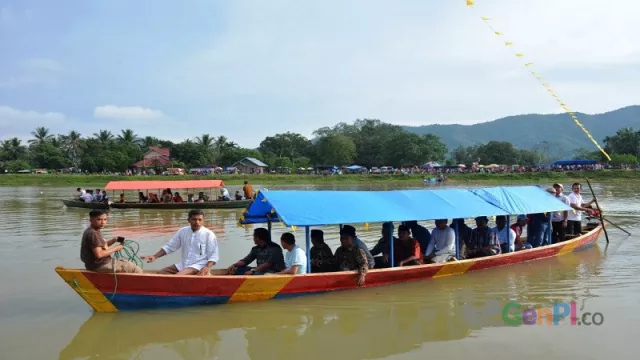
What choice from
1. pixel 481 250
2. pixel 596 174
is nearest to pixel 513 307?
pixel 481 250

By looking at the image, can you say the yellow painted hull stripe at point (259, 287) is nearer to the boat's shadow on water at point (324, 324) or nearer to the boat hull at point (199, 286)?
the boat hull at point (199, 286)

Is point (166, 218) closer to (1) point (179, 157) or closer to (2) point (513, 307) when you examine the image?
(2) point (513, 307)

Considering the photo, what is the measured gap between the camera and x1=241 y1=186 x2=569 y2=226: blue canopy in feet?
26.6

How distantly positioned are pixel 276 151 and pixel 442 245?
7861 centimetres

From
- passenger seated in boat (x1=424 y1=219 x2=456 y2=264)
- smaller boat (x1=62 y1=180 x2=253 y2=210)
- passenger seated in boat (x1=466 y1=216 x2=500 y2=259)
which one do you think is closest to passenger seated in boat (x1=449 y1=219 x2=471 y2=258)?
passenger seated in boat (x1=466 y1=216 x2=500 y2=259)

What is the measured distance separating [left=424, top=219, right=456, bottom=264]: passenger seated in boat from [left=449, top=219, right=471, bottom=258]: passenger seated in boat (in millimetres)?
285

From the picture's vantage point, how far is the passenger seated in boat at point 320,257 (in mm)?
8594

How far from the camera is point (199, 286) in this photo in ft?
23.6

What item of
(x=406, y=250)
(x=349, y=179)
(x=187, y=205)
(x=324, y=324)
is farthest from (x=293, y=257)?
(x=349, y=179)

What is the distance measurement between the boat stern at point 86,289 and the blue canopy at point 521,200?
7.37 m

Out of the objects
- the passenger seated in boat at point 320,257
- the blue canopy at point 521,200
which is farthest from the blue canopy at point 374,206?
the passenger seated in boat at point 320,257

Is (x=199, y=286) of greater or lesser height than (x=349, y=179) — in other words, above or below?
below

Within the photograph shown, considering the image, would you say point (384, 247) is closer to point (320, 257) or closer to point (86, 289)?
point (320, 257)

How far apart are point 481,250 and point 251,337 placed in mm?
5377
